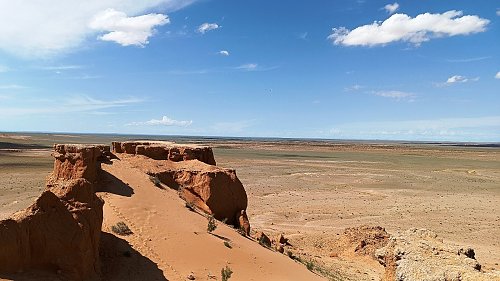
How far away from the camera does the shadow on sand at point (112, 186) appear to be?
664 inches

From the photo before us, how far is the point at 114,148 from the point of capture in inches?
915

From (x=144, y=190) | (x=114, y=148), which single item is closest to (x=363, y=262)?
(x=144, y=190)

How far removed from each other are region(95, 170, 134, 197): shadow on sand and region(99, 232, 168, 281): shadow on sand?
3713mm

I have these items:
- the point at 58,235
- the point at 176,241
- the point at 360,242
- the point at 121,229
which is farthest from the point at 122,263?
the point at 360,242

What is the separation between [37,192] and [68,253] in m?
28.7

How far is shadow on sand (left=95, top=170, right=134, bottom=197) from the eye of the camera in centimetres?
1686

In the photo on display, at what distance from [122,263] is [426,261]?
320 inches

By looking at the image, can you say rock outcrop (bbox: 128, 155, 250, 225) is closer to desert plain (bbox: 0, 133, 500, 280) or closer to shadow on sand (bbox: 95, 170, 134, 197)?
shadow on sand (bbox: 95, 170, 134, 197)

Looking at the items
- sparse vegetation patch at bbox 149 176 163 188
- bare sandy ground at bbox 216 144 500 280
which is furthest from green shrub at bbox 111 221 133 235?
bare sandy ground at bbox 216 144 500 280

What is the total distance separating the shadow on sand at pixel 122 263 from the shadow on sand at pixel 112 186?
3.71 m

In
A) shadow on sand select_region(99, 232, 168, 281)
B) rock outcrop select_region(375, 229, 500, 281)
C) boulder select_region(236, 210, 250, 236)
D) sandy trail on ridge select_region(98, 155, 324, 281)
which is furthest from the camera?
boulder select_region(236, 210, 250, 236)

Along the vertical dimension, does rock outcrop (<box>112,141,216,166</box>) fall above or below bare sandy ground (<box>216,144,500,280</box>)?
above

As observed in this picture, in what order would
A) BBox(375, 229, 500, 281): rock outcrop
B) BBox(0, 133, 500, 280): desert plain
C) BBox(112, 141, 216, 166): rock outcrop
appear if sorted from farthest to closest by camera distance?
BBox(112, 141, 216, 166): rock outcrop → BBox(0, 133, 500, 280): desert plain → BBox(375, 229, 500, 281): rock outcrop

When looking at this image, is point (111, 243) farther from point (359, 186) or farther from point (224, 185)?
point (359, 186)
